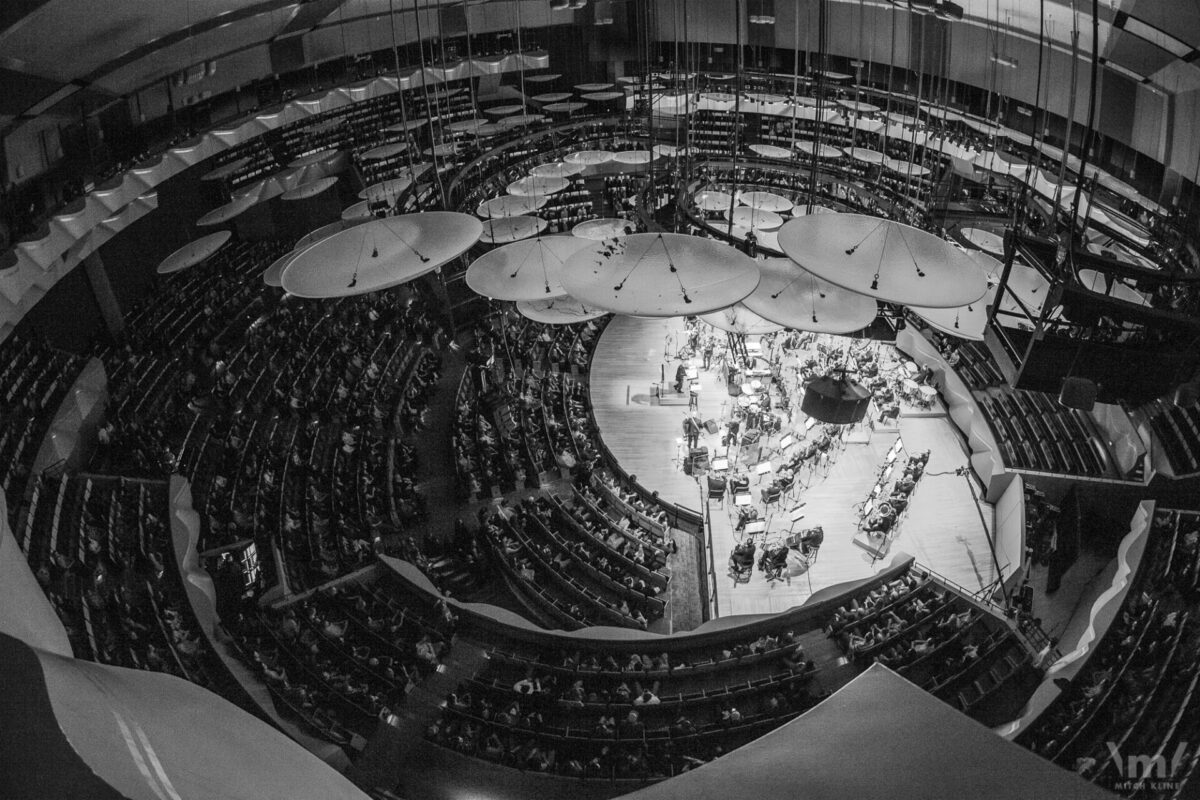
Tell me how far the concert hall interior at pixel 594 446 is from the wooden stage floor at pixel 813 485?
0.36 feet

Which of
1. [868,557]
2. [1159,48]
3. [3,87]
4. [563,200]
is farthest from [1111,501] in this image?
[3,87]

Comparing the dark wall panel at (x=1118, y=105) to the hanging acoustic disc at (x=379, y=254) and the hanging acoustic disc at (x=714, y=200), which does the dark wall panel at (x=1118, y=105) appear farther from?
the hanging acoustic disc at (x=379, y=254)

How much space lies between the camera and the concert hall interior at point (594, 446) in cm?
637

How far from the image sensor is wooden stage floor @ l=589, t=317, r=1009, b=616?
13.9 m

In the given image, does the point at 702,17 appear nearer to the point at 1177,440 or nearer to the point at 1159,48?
the point at 1159,48

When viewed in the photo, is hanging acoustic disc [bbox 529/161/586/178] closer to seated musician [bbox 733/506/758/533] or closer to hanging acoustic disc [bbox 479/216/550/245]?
hanging acoustic disc [bbox 479/216/550/245]

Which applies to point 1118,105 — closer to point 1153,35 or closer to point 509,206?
point 1153,35

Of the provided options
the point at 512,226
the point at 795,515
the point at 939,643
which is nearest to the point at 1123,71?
the point at 795,515

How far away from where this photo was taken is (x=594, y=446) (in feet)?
56.0

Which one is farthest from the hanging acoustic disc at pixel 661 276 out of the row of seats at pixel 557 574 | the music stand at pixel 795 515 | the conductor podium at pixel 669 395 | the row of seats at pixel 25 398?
the conductor podium at pixel 669 395

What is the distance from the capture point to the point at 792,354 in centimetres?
2147

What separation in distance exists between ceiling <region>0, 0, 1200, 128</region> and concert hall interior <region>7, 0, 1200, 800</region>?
4.5 inches

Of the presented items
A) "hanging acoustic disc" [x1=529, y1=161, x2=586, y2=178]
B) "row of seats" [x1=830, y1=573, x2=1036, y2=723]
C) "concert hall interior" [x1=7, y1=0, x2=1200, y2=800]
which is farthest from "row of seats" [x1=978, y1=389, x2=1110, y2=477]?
"hanging acoustic disc" [x1=529, y1=161, x2=586, y2=178]

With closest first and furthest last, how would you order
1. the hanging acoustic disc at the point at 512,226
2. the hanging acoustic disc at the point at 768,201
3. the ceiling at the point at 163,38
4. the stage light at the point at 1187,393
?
the stage light at the point at 1187,393 < the ceiling at the point at 163,38 < the hanging acoustic disc at the point at 512,226 < the hanging acoustic disc at the point at 768,201
